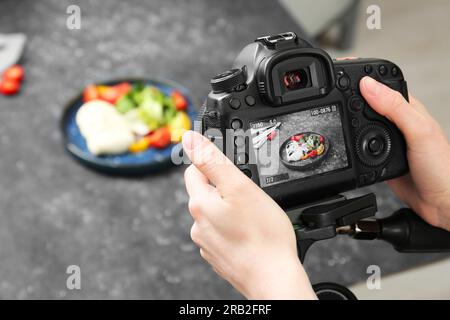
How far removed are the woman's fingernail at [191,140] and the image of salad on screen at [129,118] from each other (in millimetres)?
725

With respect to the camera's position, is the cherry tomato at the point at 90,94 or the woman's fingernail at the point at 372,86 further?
the cherry tomato at the point at 90,94

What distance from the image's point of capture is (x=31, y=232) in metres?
1.38

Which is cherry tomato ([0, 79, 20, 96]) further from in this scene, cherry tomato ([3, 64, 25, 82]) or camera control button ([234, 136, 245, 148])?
camera control button ([234, 136, 245, 148])

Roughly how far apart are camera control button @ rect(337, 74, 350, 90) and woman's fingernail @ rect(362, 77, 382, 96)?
0.08ft

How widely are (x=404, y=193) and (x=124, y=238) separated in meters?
0.64

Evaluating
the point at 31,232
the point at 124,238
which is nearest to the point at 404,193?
the point at 124,238

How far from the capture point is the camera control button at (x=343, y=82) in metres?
0.86

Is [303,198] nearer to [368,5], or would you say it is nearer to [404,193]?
[404,193]

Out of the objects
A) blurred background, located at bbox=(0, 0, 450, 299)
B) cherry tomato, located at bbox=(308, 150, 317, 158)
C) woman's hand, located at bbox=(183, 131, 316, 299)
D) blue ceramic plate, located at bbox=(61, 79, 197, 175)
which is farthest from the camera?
blue ceramic plate, located at bbox=(61, 79, 197, 175)

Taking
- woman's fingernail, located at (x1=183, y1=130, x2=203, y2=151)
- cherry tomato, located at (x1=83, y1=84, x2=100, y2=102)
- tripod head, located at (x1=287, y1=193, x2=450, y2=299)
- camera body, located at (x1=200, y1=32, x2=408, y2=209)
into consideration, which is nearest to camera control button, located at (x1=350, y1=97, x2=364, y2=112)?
camera body, located at (x1=200, y1=32, x2=408, y2=209)

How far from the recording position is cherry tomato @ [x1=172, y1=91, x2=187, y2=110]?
1692 mm

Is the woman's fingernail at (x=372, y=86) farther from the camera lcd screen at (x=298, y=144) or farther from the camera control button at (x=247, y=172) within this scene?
the camera control button at (x=247, y=172)

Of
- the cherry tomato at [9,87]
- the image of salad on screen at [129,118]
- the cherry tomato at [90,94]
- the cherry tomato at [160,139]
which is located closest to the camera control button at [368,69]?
the image of salad on screen at [129,118]

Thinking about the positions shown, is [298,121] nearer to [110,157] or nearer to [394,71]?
[394,71]
